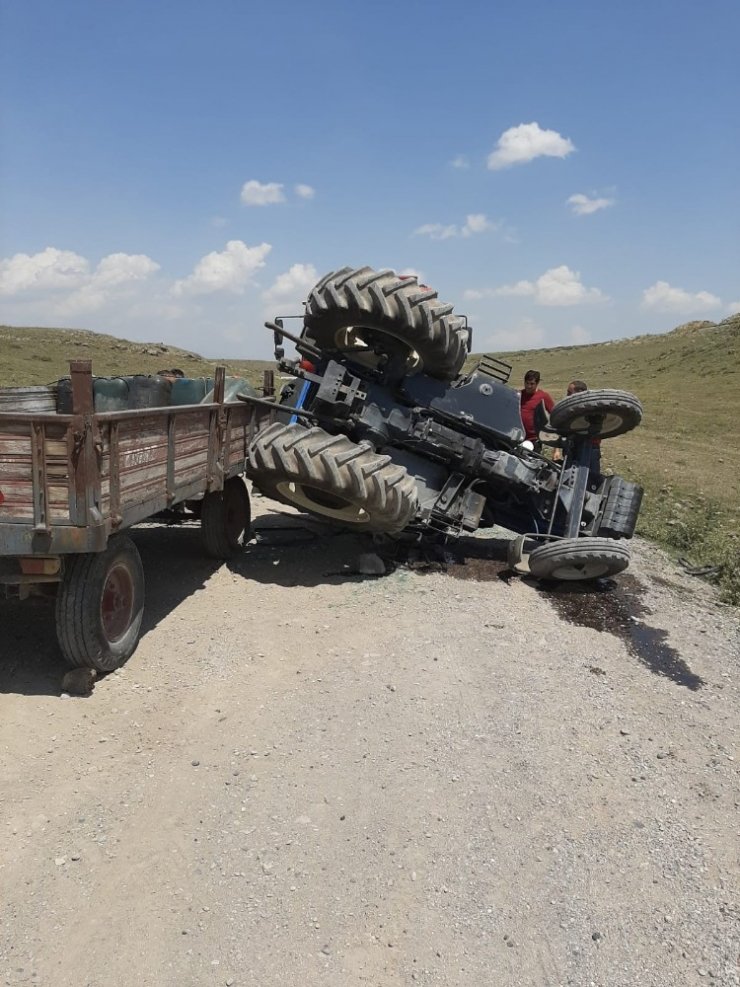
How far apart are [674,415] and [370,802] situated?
19.8 m

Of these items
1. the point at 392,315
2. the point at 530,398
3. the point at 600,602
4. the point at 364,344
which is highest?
the point at 392,315

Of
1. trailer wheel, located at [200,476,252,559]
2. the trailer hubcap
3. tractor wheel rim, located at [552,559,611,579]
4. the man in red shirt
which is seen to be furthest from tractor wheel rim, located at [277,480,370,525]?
the man in red shirt

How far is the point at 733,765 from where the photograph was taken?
399 cm

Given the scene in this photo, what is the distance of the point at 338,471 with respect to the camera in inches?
228

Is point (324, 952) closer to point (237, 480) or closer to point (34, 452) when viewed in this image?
point (34, 452)

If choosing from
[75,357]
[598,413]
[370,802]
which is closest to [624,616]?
[598,413]

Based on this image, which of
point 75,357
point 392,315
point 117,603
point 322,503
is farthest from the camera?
point 75,357

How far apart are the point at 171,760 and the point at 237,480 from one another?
373 centimetres

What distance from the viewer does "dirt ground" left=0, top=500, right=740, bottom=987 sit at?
268 centimetres

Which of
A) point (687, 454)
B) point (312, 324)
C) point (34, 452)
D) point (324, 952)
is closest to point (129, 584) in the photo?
point (34, 452)

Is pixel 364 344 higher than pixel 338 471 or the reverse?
higher

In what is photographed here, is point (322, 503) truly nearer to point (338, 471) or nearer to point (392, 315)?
point (338, 471)

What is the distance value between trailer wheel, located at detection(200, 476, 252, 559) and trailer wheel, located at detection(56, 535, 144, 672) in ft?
6.26

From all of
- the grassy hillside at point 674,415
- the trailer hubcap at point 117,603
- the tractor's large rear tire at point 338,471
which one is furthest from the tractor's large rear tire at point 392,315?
the grassy hillside at point 674,415
